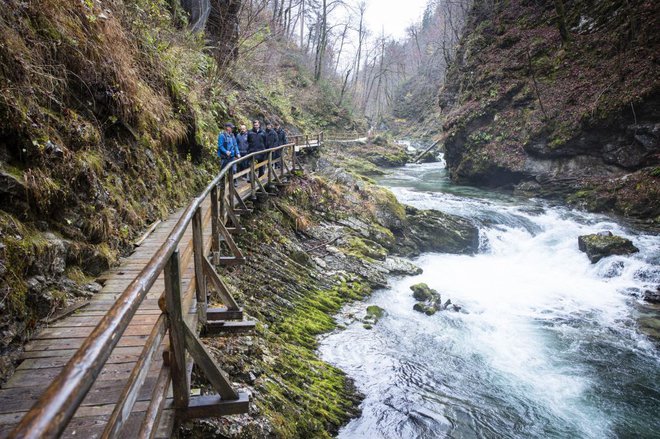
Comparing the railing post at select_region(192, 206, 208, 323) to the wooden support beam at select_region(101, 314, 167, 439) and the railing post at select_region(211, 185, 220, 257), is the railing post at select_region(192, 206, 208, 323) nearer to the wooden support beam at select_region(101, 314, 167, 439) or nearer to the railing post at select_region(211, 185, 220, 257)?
the wooden support beam at select_region(101, 314, 167, 439)

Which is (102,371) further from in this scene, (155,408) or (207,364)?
(155,408)

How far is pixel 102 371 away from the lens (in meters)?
3.05

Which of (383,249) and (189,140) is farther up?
(189,140)

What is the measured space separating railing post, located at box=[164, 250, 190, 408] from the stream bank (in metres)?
1.23

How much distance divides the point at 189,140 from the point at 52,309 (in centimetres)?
648

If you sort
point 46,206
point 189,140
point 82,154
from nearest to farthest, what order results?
point 46,206 → point 82,154 → point 189,140

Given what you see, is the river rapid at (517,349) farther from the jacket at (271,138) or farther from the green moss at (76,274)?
the jacket at (271,138)

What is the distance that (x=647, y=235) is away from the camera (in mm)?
13453

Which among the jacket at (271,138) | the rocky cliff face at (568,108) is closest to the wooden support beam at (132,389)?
the jacket at (271,138)

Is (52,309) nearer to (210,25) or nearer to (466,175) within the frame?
(210,25)

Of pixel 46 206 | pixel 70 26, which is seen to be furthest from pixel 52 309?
pixel 70 26

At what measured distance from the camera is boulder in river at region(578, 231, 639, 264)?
12.5 meters

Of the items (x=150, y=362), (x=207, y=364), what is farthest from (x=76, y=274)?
(x=150, y=362)

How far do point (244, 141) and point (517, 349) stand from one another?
9156mm
